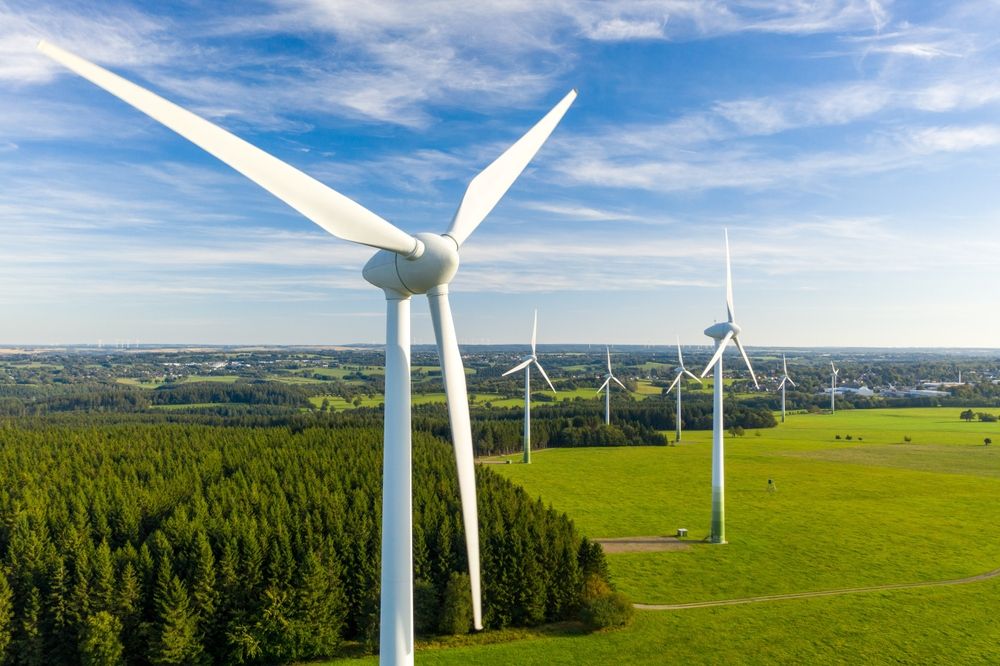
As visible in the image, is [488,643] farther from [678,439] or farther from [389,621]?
[678,439]

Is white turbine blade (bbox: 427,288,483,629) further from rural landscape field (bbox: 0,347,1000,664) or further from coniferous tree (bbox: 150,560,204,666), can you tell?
coniferous tree (bbox: 150,560,204,666)

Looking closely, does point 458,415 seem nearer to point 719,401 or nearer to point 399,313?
point 399,313

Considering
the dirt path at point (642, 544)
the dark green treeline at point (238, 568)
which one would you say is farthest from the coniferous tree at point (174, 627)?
the dirt path at point (642, 544)

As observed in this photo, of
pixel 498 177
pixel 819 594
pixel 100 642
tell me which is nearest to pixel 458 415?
pixel 498 177

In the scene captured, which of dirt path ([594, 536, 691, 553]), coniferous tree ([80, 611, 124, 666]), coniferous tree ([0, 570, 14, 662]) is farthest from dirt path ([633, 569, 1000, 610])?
coniferous tree ([0, 570, 14, 662])

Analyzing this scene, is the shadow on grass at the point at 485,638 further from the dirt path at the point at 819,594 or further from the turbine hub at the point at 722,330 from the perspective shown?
the turbine hub at the point at 722,330
